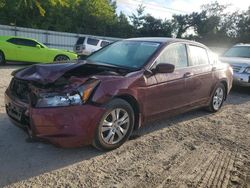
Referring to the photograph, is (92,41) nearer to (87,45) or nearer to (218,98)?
(87,45)

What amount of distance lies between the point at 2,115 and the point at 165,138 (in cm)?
293

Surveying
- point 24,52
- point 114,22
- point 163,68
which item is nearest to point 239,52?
point 163,68

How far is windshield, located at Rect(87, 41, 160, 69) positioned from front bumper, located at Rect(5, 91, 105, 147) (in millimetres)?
1342

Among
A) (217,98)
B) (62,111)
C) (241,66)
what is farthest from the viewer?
(241,66)

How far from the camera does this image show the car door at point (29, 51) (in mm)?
14414

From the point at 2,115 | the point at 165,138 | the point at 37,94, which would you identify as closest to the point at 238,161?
the point at 165,138

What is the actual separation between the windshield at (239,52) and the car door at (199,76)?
5.43 meters

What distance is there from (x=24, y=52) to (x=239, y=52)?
353 inches

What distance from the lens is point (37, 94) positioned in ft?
13.8

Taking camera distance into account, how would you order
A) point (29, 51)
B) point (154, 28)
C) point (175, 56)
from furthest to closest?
1. point (154, 28)
2. point (29, 51)
3. point (175, 56)

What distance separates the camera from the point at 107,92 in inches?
173

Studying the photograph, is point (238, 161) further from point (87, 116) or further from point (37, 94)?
point (37, 94)

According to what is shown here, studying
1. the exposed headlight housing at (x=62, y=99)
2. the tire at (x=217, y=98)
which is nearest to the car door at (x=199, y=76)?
the tire at (x=217, y=98)

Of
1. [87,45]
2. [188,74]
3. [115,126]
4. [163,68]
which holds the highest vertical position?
[163,68]
